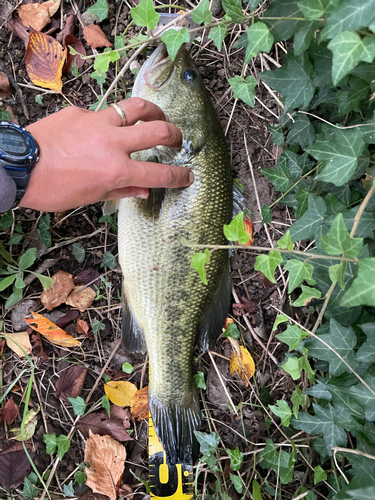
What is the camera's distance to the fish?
81.0 inches

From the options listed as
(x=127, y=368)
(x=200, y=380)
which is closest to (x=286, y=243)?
(x=200, y=380)

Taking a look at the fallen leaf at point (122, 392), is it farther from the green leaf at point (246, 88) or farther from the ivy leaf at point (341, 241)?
the green leaf at point (246, 88)

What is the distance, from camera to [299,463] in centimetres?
223

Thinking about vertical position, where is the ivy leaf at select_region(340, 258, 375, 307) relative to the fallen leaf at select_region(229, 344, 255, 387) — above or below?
above

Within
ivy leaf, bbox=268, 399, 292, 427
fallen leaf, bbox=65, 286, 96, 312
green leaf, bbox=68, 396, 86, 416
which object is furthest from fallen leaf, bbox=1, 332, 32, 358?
ivy leaf, bbox=268, 399, 292, 427

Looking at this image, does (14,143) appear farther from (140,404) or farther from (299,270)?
A: (140,404)

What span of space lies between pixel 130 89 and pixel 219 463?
2.43m

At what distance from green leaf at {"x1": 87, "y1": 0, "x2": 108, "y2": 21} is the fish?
1.96 feet

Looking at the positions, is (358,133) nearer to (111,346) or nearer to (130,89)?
(130,89)

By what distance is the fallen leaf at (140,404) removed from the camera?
2379 mm

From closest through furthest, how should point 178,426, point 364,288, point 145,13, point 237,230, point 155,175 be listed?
1. point 364,288
2. point 237,230
3. point 145,13
4. point 155,175
5. point 178,426

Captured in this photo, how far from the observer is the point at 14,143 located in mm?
1604

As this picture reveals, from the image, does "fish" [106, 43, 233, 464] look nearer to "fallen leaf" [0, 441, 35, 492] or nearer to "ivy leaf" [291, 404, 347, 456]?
"ivy leaf" [291, 404, 347, 456]

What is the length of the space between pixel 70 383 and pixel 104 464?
1.78 feet
